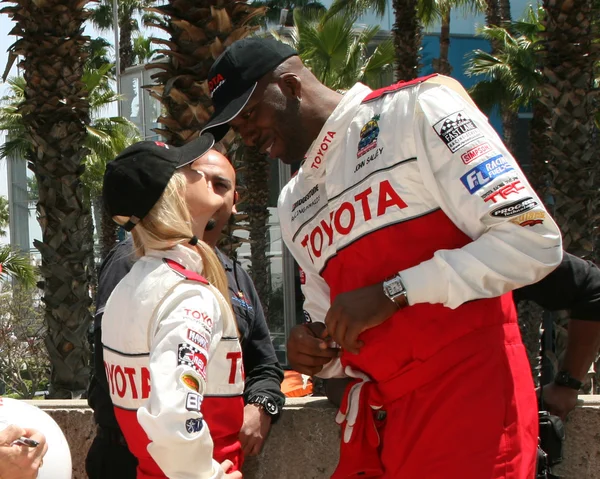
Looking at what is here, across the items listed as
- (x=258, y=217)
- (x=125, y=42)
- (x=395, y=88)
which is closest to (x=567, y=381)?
(x=395, y=88)

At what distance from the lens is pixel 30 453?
262 centimetres

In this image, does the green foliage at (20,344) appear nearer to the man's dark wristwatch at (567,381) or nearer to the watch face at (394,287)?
the man's dark wristwatch at (567,381)

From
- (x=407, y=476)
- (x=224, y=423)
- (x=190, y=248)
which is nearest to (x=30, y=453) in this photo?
(x=224, y=423)

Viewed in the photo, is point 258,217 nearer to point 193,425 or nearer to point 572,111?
point 572,111

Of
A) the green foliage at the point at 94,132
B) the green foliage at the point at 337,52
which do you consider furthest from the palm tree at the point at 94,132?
the green foliage at the point at 337,52

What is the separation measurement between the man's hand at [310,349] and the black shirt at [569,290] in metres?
0.66

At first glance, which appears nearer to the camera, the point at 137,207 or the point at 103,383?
the point at 137,207

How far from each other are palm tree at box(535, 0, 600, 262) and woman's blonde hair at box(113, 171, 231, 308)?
327 inches

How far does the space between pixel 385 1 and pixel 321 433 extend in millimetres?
18345

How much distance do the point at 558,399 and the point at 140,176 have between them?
69.3 inches

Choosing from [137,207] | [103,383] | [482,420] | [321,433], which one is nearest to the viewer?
[482,420]

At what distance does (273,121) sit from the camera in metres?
2.38

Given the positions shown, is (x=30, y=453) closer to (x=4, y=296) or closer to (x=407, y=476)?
(x=407, y=476)

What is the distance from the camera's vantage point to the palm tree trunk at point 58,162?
25.0 ft
